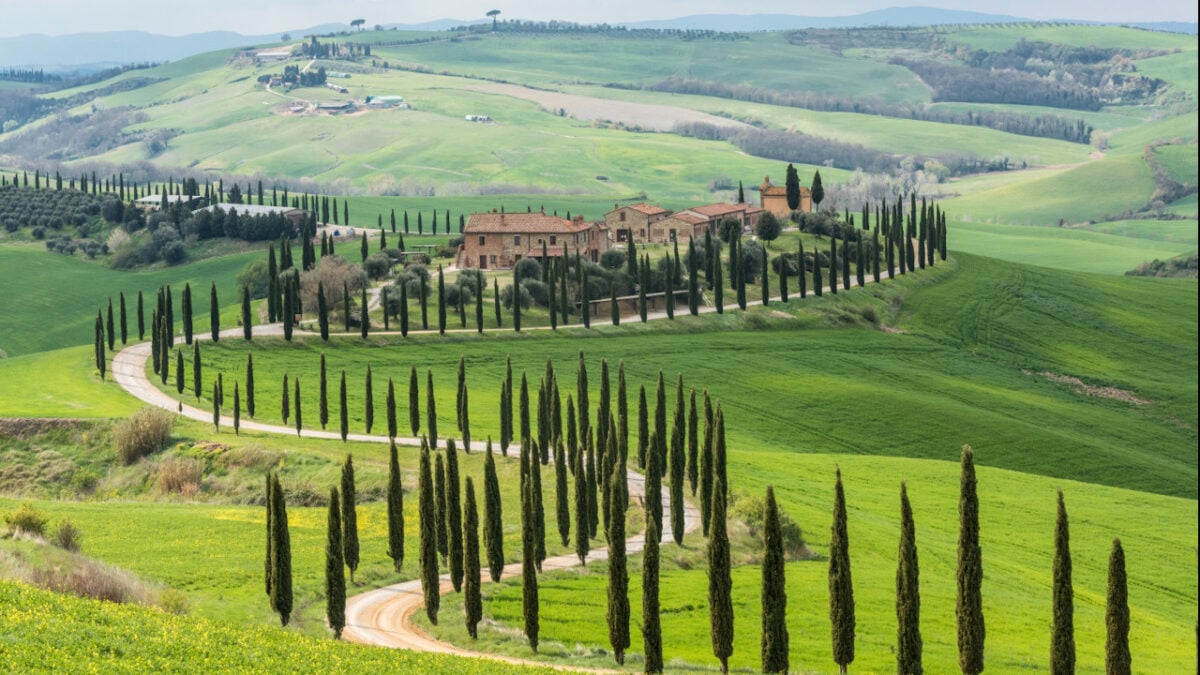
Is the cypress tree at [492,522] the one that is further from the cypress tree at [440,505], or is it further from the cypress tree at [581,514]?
the cypress tree at [581,514]

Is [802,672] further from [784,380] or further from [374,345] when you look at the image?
[374,345]

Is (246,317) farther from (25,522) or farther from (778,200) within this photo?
(778,200)

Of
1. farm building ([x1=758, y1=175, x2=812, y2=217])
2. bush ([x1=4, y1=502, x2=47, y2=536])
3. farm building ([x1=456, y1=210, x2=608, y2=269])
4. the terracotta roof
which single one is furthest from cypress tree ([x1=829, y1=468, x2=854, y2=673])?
farm building ([x1=758, y1=175, x2=812, y2=217])

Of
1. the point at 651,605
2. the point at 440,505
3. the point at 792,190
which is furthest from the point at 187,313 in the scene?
the point at 792,190

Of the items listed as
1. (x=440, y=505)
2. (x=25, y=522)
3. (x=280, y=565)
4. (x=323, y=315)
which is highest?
(x=280, y=565)

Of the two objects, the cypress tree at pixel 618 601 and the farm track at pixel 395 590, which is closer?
the cypress tree at pixel 618 601

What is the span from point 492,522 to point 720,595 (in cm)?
1377

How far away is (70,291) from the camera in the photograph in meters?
184

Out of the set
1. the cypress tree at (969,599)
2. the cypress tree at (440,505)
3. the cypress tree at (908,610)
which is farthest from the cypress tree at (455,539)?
the cypress tree at (969,599)

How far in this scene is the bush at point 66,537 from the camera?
206 feet

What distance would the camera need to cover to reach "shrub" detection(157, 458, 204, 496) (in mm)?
91125

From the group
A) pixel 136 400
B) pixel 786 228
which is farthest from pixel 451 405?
pixel 786 228

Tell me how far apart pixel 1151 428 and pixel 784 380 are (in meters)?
31.0

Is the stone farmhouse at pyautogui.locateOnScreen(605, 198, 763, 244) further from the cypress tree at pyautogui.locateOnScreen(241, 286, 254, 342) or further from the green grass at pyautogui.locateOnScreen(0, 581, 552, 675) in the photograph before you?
the green grass at pyautogui.locateOnScreen(0, 581, 552, 675)
